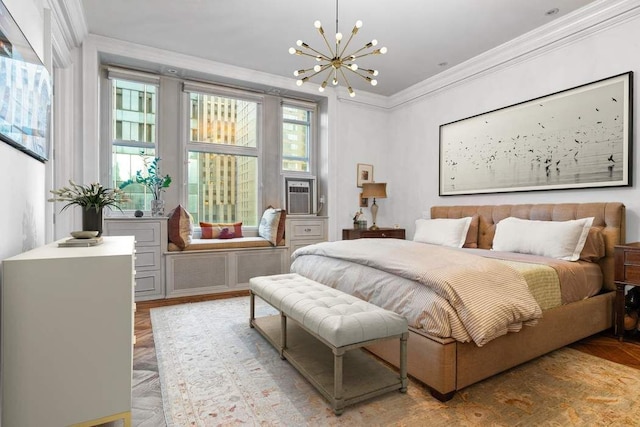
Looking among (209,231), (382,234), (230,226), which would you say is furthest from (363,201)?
(209,231)

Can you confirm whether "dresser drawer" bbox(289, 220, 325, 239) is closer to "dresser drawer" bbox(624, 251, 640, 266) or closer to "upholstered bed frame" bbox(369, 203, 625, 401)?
"upholstered bed frame" bbox(369, 203, 625, 401)

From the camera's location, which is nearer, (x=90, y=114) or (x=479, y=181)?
(x=90, y=114)

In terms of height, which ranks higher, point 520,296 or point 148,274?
point 520,296

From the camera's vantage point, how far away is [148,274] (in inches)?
152

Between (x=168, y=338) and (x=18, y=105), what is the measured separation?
6.08 ft

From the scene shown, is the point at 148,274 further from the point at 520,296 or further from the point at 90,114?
the point at 520,296

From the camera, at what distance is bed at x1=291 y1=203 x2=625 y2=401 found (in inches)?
71.6

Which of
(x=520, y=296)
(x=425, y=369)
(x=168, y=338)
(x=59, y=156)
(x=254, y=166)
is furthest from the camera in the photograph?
(x=254, y=166)

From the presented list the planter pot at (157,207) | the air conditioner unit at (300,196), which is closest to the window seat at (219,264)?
the planter pot at (157,207)

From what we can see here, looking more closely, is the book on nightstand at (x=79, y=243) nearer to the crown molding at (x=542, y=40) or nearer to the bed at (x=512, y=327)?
the bed at (x=512, y=327)

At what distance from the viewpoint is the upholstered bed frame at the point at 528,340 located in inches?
71.3

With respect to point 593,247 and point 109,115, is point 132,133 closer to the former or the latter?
point 109,115

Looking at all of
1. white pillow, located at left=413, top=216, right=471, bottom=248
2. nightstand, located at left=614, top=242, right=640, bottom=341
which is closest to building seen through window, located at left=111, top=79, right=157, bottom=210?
white pillow, located at left=413, top=216, right=471, bottom=248

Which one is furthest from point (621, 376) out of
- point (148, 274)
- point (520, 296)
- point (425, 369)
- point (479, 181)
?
point (148, 274)
